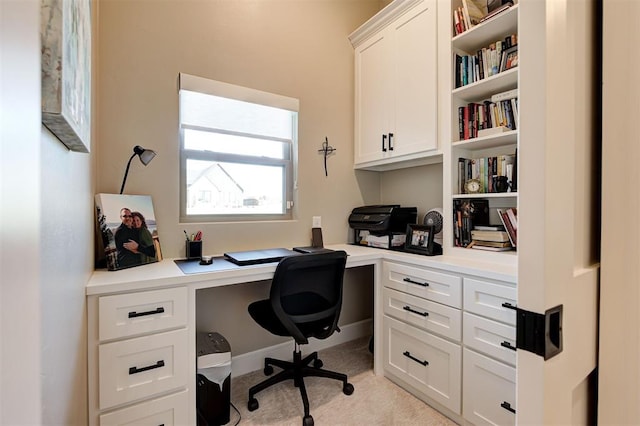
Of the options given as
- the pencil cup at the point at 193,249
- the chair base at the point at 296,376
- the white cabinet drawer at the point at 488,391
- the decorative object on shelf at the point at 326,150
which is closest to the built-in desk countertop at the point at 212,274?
the pencil cup at the point at 193,249

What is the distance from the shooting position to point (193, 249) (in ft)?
6.47

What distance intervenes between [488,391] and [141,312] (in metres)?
1.73

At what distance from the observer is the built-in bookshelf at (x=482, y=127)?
1788 millimetres

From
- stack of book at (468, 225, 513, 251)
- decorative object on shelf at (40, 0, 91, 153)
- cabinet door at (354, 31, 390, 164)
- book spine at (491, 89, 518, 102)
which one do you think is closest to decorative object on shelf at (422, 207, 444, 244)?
stack of book at (468, 225, 513, 251)

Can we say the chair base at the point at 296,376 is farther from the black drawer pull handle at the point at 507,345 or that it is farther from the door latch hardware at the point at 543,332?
the door latch hardware at the point at 543,332

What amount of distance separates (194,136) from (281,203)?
0.81 metres

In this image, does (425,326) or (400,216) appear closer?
(425,326)

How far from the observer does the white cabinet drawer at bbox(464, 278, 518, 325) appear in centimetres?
147

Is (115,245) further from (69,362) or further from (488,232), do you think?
(488,232)

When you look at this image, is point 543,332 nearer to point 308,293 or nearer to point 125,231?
point 308,293
